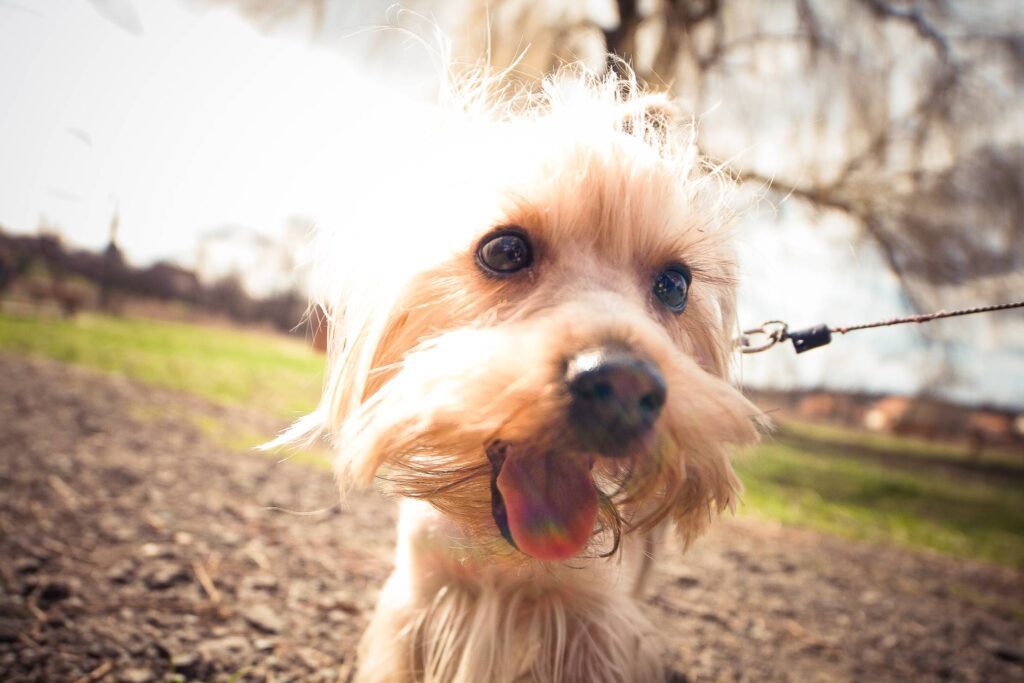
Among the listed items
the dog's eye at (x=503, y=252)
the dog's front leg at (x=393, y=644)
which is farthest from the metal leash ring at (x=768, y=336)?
the dog's front leg at (x=393, y=644)

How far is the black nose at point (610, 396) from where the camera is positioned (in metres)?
1.17

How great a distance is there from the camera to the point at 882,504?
27.6 feet

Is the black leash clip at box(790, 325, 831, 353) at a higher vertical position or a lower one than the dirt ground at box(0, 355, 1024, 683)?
higher

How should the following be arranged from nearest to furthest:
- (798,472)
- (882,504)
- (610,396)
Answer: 1. (610,396)
2. (882,504)
3. (798,472)

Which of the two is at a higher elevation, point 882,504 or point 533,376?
point 533,376

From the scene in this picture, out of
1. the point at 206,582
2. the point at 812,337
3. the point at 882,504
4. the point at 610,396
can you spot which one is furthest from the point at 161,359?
the point at 882,504

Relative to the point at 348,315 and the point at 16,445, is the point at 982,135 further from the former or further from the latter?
the point at 16,445

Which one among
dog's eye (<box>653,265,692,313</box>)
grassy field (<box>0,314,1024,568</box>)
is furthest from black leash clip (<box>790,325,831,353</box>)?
grassy field (<box>0,314,1024,568</box>)

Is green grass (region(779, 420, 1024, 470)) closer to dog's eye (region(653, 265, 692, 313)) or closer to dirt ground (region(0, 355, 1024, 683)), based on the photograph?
dirt ground (region(0, 355, 1024, 683))

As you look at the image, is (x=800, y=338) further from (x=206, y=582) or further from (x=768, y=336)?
(x=206, y=582)

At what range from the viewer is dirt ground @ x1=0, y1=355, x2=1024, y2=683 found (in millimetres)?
2039

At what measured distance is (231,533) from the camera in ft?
9.89

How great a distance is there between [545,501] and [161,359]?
419 inches

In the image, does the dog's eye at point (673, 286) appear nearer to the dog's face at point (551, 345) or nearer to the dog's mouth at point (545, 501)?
the dog's face at point (551, 345)
